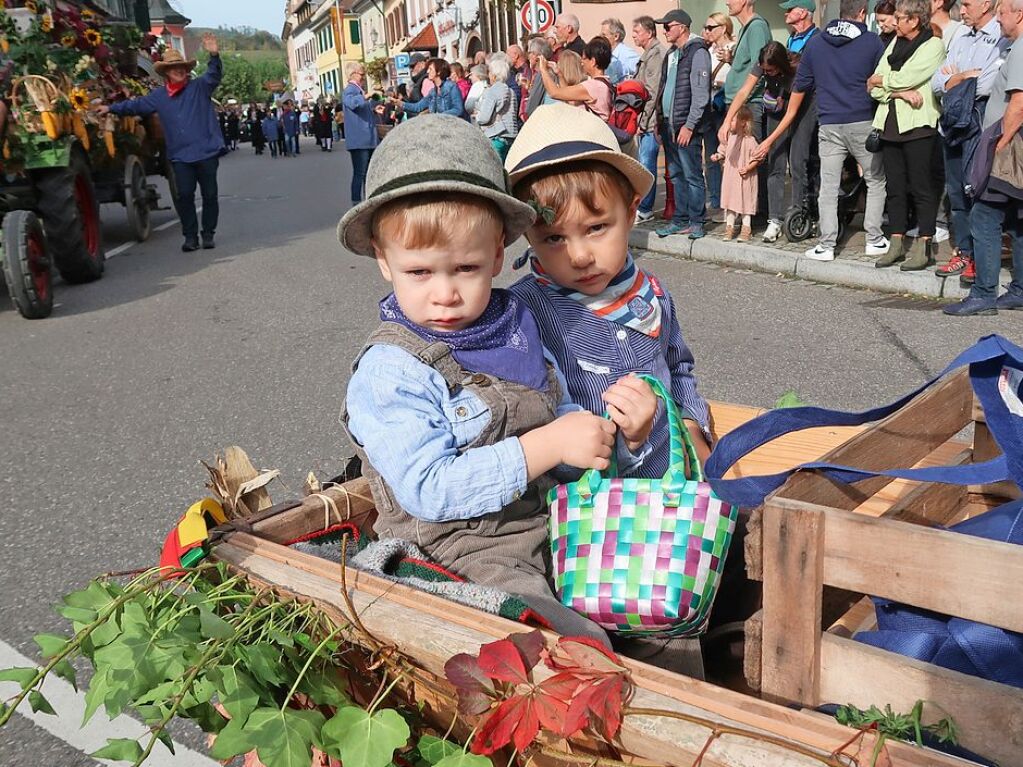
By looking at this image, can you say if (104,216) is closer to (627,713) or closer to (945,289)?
(945,289)

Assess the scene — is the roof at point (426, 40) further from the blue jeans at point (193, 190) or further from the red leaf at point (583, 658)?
the red leaf at point (583, 658)

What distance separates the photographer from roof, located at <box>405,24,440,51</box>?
148ft

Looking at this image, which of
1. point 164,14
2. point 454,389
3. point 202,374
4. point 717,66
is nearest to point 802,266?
point 717,66

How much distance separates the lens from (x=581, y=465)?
1.74 metres

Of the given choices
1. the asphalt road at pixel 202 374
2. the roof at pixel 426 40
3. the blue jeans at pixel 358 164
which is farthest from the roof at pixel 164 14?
the asphalt road at pixel 202 374

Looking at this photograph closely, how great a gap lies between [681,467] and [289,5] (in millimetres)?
121574

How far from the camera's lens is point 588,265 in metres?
2.25

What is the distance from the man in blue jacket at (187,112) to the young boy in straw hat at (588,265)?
8128 mm

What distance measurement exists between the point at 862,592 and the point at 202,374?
497cm

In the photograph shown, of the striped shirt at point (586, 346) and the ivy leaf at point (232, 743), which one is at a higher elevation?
the striped shirt at point (586, 346)

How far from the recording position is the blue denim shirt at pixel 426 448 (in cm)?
176

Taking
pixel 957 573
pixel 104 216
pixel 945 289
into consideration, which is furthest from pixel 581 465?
pixel 104 216

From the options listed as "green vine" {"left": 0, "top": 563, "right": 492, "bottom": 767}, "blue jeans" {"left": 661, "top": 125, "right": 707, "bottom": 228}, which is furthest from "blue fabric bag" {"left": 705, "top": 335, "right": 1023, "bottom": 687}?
"blue jeans" {"left": 661, "top": 125, "right": 707, "bottom": 228}

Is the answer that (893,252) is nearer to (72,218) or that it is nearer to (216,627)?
(72,218)
